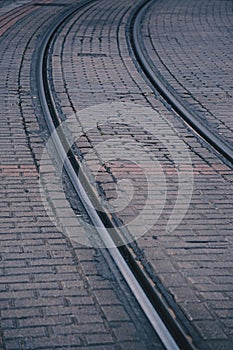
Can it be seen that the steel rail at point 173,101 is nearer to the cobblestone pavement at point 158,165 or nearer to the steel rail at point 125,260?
the cobblestone pavement at point 158,165

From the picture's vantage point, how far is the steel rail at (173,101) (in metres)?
8.34

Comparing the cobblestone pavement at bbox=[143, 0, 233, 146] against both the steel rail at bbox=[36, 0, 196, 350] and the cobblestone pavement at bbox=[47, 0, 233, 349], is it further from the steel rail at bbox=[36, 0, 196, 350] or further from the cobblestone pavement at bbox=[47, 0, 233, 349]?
the steel rail at bbox=[36, 0, 196, 350]

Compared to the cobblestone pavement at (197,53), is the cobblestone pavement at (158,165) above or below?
above

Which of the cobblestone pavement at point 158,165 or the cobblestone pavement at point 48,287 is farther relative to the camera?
the cobblestone pavement at point 158,165

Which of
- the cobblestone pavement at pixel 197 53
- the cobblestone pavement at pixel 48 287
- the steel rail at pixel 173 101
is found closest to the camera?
the cobblestone pavement at pixel 48 287

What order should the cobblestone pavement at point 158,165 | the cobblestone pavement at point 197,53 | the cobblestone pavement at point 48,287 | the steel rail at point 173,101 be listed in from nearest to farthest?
1. the cobblestone pavement at point 48,287
2. the cobblestone pavement at point 158,165
3. the steel rail at point 173,101
4. the cobblestone pavement at point 197,53

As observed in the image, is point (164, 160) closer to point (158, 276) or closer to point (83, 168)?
point (83, 168)

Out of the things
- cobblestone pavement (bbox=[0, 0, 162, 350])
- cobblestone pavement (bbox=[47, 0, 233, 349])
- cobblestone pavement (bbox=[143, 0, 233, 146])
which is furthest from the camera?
cobblestone pavement (bbox=[143, 0, 233, 146])

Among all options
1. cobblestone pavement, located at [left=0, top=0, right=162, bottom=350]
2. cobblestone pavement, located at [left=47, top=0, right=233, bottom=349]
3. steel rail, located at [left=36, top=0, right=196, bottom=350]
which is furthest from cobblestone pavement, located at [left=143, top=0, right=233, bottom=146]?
cobblestone pavement, located at [left=0, top=0, right=162, bottom=350]

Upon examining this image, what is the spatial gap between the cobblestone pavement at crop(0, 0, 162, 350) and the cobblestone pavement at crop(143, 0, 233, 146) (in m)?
2.76

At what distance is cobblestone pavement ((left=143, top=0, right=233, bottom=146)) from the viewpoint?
10.2 m

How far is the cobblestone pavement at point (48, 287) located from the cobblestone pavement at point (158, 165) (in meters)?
0.35

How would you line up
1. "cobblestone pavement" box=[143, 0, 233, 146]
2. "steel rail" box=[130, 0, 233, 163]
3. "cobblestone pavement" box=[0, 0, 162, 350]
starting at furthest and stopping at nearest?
"cobblestone pavement" box=[143, 0, 233, 146], "steel rail" box=[130, 0, 233, 163], "cobblestone pavement" box=[0, 0, 162, 350]

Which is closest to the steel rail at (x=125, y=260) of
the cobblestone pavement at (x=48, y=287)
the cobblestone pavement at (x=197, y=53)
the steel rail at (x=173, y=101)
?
the cobblestone pavement at (x=48, y=287)
